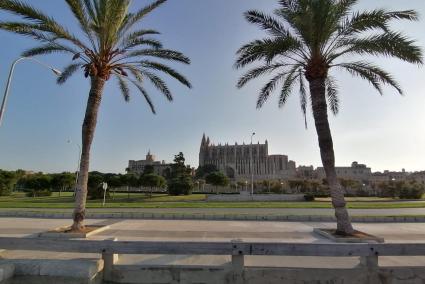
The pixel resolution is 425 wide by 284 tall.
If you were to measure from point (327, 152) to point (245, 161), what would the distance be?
469ft

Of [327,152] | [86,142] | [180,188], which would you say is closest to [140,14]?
[86,142]

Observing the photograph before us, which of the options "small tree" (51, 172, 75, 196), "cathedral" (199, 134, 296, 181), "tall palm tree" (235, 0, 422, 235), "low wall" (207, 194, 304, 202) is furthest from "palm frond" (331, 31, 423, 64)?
"cathedral" (199, 134, 296, 181)

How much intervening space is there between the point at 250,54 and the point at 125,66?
515 centimetres

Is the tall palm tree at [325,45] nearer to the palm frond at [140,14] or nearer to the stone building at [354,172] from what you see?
the palm frond at [140,14]

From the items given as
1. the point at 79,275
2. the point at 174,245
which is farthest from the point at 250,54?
the point at 79,275

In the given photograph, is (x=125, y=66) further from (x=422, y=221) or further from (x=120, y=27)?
(x=422, y=221)

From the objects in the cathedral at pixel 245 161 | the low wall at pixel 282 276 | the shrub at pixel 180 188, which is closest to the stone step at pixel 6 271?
the low wall at pixel 282 276

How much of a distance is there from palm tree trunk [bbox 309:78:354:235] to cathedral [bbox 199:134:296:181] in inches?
5391

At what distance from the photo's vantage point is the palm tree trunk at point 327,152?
1099 cm

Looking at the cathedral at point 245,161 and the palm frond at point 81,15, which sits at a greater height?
the cathedral at point 245,161

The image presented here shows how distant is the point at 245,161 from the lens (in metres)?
154

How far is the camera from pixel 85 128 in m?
12.2

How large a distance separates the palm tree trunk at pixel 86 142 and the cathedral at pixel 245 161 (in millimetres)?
137300

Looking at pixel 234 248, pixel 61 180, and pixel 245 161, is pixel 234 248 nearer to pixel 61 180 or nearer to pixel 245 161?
pixel 61 180
